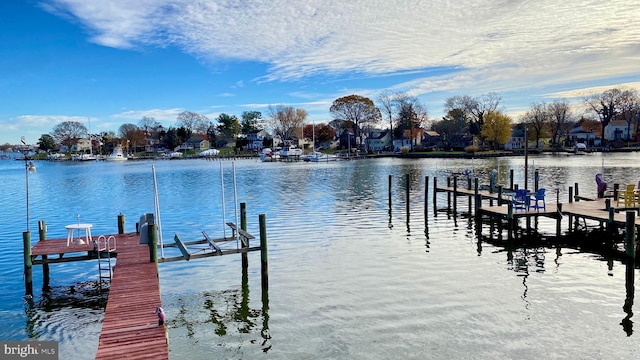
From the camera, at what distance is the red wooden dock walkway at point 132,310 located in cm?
1032

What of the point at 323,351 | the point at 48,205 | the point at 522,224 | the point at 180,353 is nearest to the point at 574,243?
the point at 522,224

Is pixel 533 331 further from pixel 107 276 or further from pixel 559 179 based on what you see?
pixel 559 179

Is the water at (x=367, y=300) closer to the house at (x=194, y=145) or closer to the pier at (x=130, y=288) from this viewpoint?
the pier at (x=130, y=288)

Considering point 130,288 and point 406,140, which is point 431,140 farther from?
point 130,288

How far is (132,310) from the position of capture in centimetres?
1262

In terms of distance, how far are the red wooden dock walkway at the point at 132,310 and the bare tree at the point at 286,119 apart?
155610mm

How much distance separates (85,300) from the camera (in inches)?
713

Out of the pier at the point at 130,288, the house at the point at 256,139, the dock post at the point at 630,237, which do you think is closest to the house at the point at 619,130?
the house at the point at 256,139

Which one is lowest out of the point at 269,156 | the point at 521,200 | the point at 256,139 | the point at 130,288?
the point at 130,288

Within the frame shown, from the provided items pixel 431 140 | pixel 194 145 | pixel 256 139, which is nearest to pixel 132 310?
pixel 431 140

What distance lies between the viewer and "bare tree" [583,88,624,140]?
450 ft

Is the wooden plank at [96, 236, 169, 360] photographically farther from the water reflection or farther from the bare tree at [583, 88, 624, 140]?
the bare tree at [583, 88, 624, 140]

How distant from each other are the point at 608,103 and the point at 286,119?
106 metres

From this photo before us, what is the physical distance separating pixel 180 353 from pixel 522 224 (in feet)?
78.4
